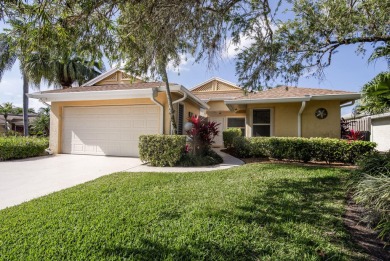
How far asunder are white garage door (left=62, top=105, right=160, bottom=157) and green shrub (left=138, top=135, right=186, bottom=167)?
191 centimetres

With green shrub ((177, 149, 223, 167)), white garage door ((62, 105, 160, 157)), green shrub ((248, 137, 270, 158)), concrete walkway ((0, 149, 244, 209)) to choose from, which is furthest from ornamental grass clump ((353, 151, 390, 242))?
white garage door ((62, 105, 160, 157))

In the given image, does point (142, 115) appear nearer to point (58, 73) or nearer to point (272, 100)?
point (272, 100)

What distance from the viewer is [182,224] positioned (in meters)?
3.13

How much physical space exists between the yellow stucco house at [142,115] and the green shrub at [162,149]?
1.75m

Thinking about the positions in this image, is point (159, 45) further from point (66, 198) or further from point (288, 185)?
point (288, 185)

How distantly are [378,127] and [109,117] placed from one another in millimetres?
17648

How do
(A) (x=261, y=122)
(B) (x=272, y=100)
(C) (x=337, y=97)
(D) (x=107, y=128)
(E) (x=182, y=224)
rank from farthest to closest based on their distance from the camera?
1. (A) (x=261, y=122)
2. (D) (x=107, y=128)
3. (B) (x=272, y=100)
4. (C) (x=337, y=97)
5. (E) (x=182, y=224)

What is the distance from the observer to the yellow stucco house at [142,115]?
991 cm

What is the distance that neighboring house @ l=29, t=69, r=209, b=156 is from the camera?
9.91 m

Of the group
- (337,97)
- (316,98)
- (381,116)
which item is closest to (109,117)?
(316,98)

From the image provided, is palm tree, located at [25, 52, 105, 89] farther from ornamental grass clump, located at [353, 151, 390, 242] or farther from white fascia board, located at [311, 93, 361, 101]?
ornamental grass clump, located at [353, 151, 390, 242]

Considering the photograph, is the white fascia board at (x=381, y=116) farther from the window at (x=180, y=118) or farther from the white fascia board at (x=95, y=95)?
the white fascia board at (x=95, y=95)

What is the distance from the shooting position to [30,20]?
3.45 m

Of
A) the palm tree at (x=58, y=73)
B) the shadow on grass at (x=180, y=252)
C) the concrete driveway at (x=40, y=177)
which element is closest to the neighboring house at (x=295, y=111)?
the concrete driveway at (x=40, y=177)
